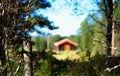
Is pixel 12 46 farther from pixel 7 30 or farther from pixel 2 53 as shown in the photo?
pixel 7 30

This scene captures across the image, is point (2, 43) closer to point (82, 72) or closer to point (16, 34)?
point (16, 34)

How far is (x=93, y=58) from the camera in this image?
1842cm

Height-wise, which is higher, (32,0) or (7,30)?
(32,0)

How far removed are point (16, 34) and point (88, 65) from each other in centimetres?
1193

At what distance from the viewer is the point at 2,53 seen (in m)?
5.70

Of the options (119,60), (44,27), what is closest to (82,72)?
(119,60)

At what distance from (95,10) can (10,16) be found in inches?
646

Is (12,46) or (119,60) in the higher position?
(12,46)

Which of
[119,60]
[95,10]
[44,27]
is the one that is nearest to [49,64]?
[44,27]

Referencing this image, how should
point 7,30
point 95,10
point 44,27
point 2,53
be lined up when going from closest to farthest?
point 7,30 < point 2,53 < point 44,27 < point 95,10

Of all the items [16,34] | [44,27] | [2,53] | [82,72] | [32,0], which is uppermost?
[32,0]

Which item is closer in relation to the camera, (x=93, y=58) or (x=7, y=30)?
(x=7, y=30)

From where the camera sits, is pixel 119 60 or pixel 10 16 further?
pixel 119 60

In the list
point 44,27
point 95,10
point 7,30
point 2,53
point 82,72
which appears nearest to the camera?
point 7,30
